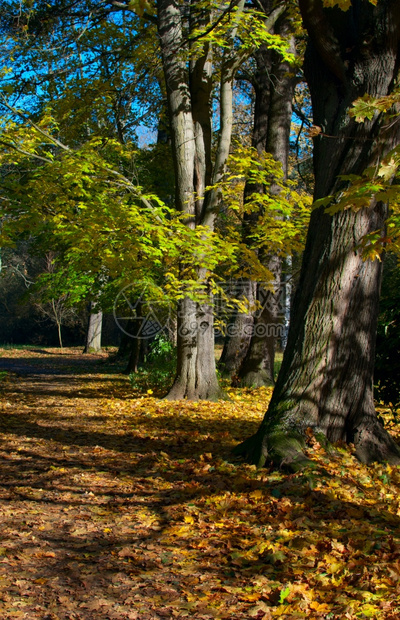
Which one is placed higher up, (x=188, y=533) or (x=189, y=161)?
(x=189, y=161)

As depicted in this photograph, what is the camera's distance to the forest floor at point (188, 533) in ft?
9.31

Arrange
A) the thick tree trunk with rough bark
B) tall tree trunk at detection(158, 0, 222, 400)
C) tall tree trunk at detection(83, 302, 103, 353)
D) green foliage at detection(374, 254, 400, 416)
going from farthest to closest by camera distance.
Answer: tall tree trunk at detection(83, 302, 103, 353), tall tree trunk at detection(158, 0, 222, 400), green foliage at detection(374, 254, 400, 416), the thick tree trunk with rough bark

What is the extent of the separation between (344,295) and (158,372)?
6973 millimetres

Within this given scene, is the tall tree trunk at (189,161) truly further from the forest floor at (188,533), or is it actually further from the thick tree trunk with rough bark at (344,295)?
the thick tree trunk with rough bark at (344,295)

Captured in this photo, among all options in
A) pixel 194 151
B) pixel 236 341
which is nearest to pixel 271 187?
pixel 194 151

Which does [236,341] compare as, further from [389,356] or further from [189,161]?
[389,356]

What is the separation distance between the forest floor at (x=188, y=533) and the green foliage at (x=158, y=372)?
4.53m

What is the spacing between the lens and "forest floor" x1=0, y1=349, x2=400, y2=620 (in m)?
2.84

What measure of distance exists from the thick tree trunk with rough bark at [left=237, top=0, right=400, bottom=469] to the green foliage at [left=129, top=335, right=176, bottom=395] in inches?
228

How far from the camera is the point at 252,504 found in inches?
165

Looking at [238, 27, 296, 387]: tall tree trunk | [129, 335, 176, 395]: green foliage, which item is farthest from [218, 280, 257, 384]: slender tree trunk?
[129, 335, 176, 395]: green foliage

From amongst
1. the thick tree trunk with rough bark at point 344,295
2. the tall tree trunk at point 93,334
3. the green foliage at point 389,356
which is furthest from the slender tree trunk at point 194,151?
the tall tree trunk at point 93,334

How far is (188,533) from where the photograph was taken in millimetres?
3775

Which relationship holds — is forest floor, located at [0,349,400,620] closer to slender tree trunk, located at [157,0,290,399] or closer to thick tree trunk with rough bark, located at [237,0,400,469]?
thick tree trunk with rough bark, located at [237,0,400,469]
